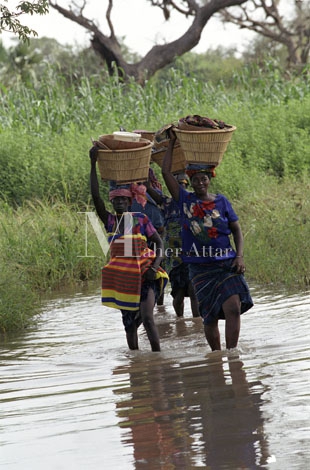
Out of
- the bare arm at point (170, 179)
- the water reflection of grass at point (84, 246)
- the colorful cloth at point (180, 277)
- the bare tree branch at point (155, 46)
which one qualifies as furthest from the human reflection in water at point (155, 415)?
the bare tree branch at point (155, 46)

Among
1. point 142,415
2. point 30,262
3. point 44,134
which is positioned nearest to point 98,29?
point 44,134

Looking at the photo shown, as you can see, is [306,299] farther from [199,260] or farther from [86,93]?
[86,93]

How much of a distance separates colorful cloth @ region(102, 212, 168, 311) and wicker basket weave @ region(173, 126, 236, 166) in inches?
28.7

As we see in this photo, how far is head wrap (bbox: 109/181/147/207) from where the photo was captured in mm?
6566

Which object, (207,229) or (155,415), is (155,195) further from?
(155,415)

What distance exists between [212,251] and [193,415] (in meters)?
1.78

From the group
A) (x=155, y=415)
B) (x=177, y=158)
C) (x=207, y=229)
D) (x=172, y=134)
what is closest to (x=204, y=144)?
(x=172, y=134)

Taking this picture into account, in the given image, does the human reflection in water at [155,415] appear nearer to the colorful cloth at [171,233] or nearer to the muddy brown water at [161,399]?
the muddy brown water at [161,399]

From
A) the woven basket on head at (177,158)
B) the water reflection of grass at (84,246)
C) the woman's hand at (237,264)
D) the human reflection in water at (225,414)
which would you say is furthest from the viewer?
the water reflection of grass at (84,246)

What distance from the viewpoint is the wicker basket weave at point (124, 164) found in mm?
6508

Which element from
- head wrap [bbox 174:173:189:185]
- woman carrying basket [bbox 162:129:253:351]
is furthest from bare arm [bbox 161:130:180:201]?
head wrap [bbox 174:173:189:185]

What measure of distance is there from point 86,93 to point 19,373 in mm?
13066

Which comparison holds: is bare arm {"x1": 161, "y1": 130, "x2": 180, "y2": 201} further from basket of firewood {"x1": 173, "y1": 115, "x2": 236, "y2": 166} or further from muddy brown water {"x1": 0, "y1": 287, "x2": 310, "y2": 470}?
muddy brown water {"x1": 0, "y1": 287, "x2": 310, "y2": 470}

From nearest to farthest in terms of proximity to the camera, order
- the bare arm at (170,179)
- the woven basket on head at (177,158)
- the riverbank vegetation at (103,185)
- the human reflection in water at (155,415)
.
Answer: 1. the human reflection in water at (155,415)
2. the bare arm at (170,179)
3. the woven basket on head at (177,158)
4. the riverbank vegetation at (103,185)
